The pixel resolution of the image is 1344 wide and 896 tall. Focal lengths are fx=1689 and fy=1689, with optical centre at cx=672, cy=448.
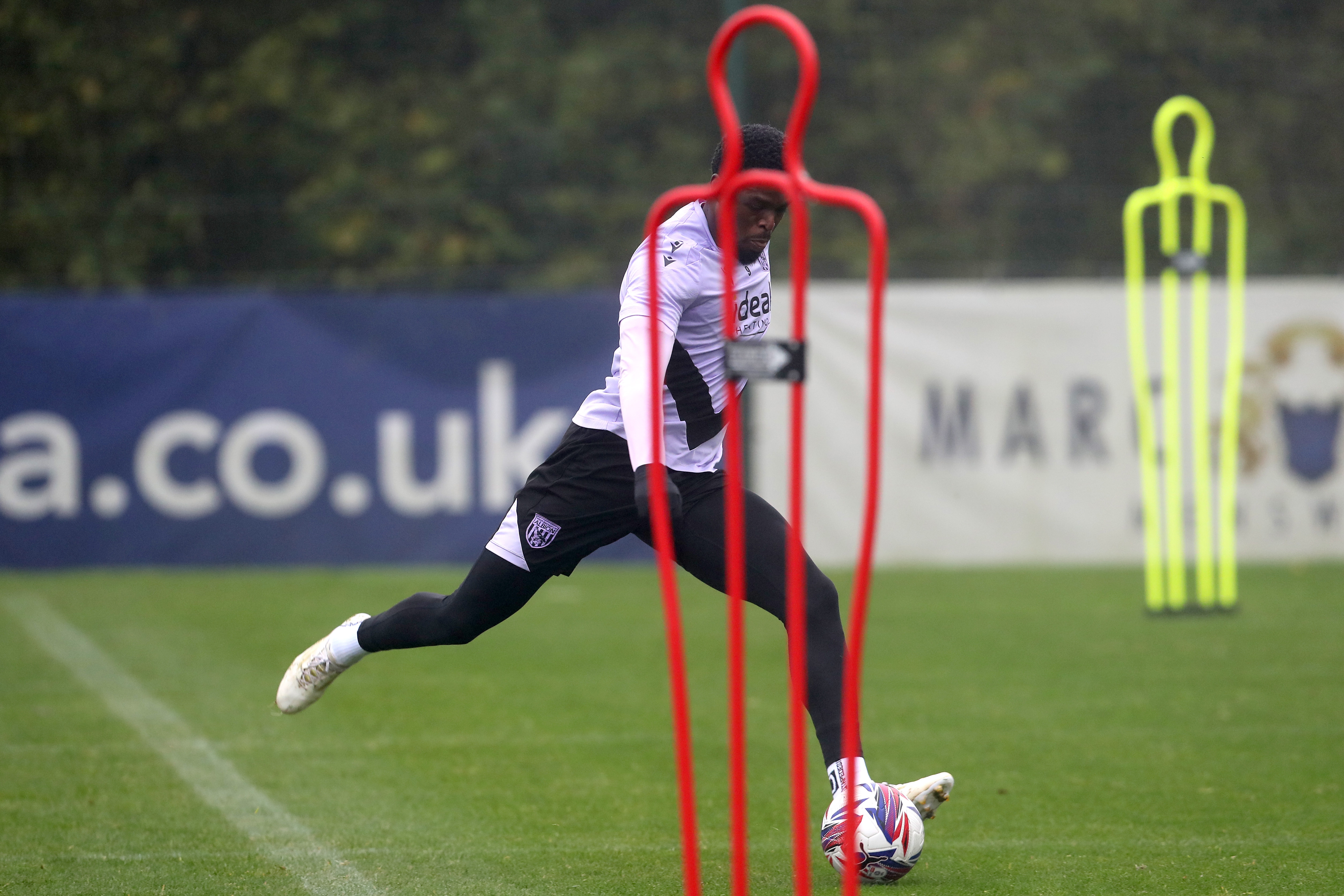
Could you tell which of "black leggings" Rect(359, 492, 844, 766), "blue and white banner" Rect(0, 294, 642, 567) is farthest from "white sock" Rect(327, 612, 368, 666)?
"blue and white banner" Rect(0, 294, 642, 567)

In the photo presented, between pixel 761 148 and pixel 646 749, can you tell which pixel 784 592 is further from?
pixel 646 749

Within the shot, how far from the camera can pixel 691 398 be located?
5.01 m

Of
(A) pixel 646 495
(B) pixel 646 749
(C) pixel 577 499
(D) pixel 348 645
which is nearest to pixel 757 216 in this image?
(A) pixel 646 495

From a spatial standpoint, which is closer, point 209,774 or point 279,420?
point 209,774

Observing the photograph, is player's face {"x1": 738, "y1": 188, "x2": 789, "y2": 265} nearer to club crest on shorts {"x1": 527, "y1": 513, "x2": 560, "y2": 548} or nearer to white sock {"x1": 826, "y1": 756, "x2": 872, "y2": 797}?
club crest on shorts {"x1": 527, "y1": 513, "x2": 560, "y2": 548}

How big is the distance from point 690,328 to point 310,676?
1836mm

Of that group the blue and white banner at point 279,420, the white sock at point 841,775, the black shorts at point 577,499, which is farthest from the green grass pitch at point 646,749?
the blue and white banner at point 279,420

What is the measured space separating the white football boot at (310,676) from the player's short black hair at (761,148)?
2.09 m

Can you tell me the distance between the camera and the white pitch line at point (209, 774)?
5.01m

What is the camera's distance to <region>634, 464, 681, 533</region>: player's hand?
418cm

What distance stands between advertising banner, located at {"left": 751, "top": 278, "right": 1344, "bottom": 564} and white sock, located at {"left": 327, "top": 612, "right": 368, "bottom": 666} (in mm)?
8175

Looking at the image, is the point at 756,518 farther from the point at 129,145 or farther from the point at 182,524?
the point at 129,145

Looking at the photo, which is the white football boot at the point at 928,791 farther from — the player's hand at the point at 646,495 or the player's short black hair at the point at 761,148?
the player's short black hair at the point at 761,148

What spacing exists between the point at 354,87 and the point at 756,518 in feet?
44.9
